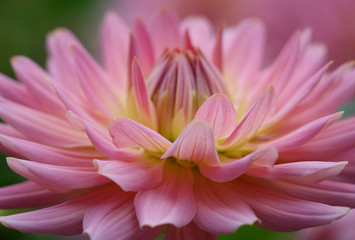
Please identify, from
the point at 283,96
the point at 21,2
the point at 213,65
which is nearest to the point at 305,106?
the point at 283,96

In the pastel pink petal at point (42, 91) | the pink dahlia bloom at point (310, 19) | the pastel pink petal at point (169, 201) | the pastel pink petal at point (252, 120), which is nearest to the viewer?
the pastel pink petal at point (169, 201)

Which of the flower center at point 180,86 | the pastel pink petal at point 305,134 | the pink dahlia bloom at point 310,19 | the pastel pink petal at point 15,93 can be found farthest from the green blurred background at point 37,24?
the pastel pink petal at point 305,134

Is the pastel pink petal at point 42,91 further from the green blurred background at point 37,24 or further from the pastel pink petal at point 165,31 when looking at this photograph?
the green blurred background at point 37,24

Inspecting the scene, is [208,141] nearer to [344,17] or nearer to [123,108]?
[123,108]

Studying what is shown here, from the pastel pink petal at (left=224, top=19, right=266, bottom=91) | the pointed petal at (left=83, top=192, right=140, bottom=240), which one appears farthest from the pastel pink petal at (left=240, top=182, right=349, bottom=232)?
the pastel pink petal at (left=224, top=19, right=266, bottom=91)

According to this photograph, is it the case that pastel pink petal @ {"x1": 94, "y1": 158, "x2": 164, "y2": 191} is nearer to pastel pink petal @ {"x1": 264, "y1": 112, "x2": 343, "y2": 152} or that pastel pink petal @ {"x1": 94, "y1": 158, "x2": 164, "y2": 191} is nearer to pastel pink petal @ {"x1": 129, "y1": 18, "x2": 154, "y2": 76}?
pastel pink petal @ {"x1": 264, "y1": 112, "x2": 343, "y2": 152}

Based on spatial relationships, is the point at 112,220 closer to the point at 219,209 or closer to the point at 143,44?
the point at 219,209

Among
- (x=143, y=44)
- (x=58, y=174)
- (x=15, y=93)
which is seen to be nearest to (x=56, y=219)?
(x=58, y=174)
